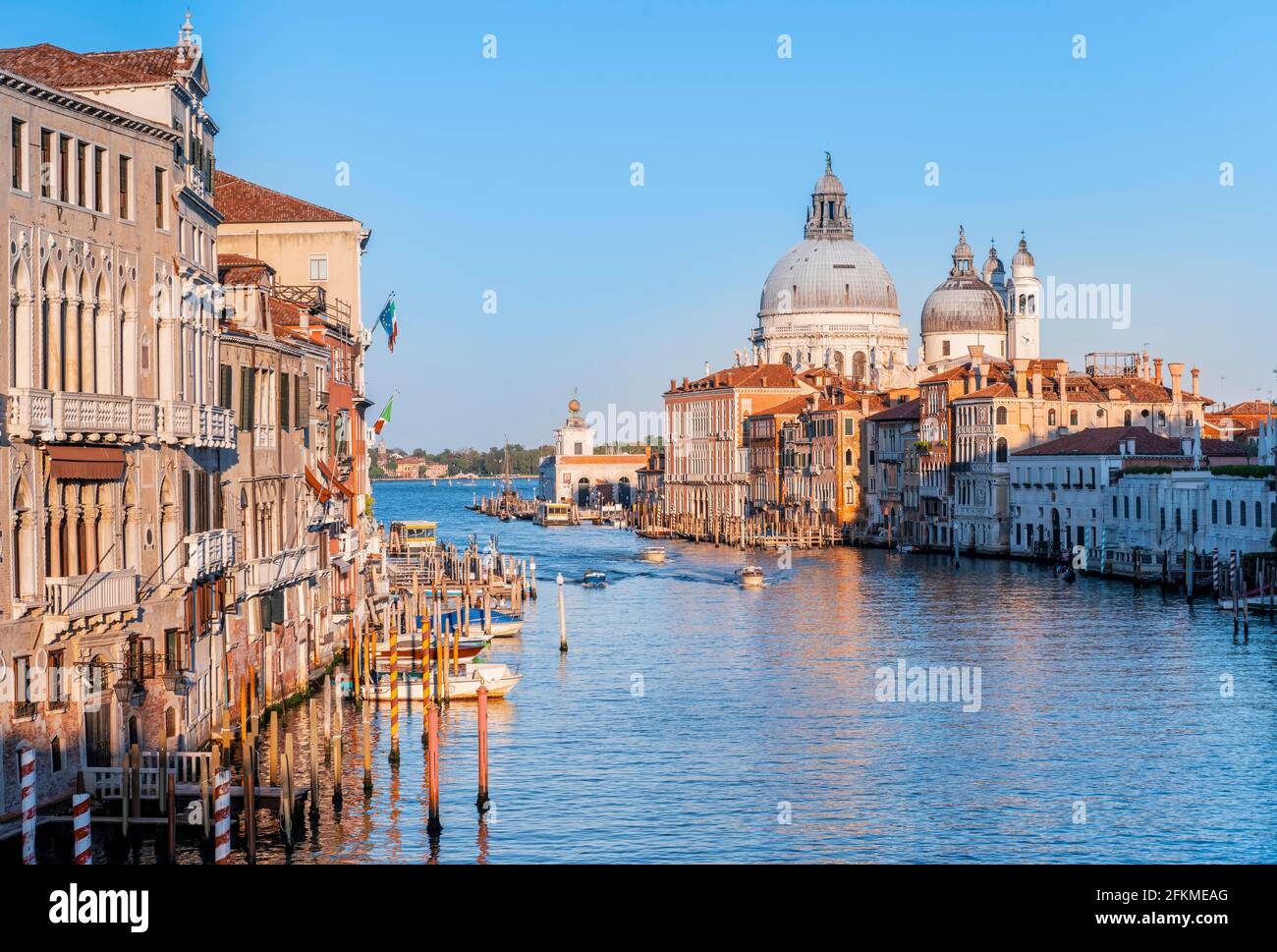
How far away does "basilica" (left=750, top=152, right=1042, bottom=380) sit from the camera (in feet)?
388

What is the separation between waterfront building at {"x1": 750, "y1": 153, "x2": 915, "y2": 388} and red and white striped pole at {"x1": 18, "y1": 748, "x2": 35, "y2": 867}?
109m

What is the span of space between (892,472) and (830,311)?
140ft

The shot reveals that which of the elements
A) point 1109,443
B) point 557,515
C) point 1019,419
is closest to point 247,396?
point 1109,443

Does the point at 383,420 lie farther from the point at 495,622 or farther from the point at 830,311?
the point at 830,311

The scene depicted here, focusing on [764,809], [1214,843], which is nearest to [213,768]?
[764,809]

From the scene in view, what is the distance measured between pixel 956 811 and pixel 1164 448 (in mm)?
43181

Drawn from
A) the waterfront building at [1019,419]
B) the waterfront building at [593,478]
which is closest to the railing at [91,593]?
the waterfront building at [1019,419]

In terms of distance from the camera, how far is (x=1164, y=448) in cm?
6272

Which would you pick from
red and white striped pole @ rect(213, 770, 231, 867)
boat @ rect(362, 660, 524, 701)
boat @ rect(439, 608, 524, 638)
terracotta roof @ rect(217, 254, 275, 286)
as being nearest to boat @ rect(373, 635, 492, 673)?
boat @ rect(362, 660, 524, 701)

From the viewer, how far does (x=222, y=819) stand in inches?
683

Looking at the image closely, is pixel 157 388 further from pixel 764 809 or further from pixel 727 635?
pixel 727 635

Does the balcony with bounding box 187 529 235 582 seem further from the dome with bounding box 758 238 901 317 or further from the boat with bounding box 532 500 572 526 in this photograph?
the dome with bounding box 758 238 901 317

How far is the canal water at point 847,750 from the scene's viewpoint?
20266mm
